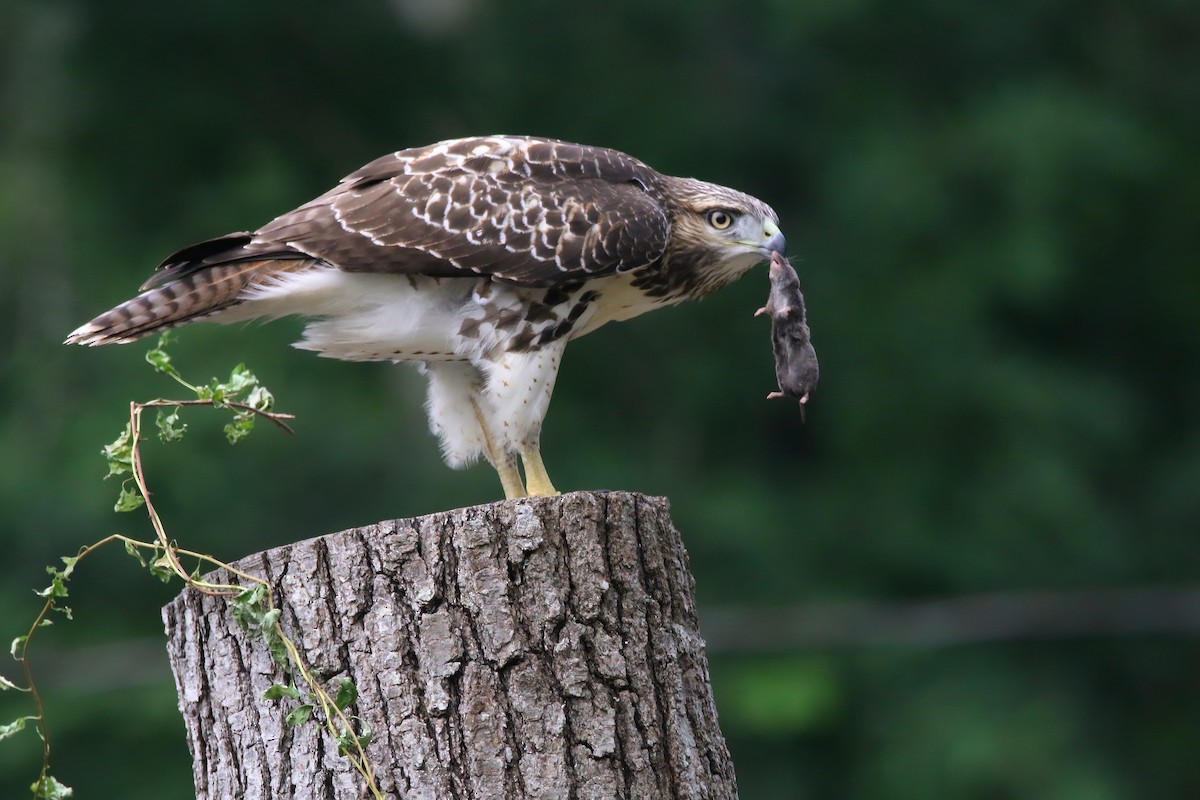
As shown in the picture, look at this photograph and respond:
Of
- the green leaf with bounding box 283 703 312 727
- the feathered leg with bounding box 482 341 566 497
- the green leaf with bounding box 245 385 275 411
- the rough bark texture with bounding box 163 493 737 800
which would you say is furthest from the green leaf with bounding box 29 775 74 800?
the feathered leg with bounding box 482 341 566 497

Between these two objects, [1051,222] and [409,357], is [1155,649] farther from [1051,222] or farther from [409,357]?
[409,357]

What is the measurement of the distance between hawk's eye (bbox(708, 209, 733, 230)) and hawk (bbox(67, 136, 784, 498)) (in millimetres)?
257

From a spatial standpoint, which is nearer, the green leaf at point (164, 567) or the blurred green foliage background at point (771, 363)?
the green leaf at point (164, 567)

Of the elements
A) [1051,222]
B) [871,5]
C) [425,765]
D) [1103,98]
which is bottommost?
[425,765]

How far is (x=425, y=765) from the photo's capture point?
3.46m

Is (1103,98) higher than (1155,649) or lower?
higher

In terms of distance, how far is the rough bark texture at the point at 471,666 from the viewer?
3469 millimetres

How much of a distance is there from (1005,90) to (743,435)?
3552mm

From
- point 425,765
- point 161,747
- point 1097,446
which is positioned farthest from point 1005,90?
point 425,765

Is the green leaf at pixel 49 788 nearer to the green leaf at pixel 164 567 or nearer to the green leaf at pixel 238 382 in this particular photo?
the green leaf at pixel 164 567

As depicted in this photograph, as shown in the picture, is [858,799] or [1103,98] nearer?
[858,799]

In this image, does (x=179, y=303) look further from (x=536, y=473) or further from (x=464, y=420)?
(x=536, y=473)

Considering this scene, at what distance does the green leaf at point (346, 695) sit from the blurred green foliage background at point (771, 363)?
329 inches

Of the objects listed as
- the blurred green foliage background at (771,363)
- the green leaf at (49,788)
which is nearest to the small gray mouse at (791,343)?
the green leaf at (49,788)
